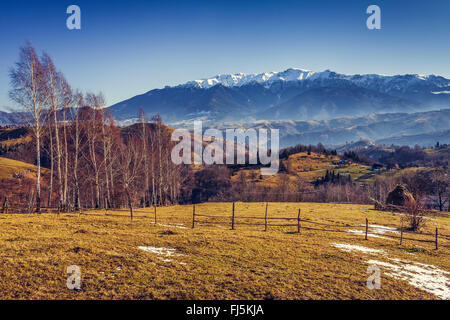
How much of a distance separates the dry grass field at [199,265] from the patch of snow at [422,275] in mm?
75

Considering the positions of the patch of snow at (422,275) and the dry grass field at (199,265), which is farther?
the patch of snow at (422,275)

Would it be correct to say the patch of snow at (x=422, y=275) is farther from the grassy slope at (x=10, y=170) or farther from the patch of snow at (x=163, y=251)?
the grassy slope at (x=10, y=170)

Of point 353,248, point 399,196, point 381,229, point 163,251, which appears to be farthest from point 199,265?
point 399,196

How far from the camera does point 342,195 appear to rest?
120 metres

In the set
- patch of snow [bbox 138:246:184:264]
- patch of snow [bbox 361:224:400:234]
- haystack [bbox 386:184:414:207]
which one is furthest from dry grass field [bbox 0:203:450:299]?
haystack [bbox 386:184:414:207]

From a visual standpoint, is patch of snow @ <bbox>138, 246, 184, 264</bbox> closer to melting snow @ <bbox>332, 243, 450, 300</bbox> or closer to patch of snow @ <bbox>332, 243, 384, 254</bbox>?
melting snow @ <bbox>332, 243, 450, 300</bbox>

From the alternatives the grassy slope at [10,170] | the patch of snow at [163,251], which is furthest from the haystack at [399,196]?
the grassy slope at [10,170]

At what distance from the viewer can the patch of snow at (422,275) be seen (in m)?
14.8

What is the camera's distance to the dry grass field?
39.3ft

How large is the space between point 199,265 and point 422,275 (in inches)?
605

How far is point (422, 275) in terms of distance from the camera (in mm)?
17016

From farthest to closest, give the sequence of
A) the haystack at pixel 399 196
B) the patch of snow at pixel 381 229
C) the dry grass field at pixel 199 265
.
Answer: the haystack at pixel 399 196 < the patch of snow at pixel 381 229 < the dry grass field at pixel 199 265
